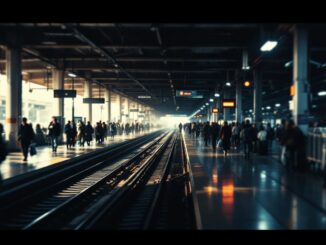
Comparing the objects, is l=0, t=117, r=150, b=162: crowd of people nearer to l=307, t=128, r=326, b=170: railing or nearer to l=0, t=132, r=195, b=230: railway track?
l=0, t=132, r=195, b=230: railway track

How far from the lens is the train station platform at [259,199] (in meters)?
7.13

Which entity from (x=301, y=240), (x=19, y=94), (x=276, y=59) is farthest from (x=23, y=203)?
(x=276, y=59)

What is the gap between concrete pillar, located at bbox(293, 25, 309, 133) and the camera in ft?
45.7

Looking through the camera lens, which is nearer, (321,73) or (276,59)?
(276,59)

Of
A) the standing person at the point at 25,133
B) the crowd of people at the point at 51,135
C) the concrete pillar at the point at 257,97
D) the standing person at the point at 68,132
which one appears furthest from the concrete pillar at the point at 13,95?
the concrete pillar at the point at 257,97

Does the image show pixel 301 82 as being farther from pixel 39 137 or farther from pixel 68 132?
pixel 39 137

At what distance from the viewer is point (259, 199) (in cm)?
938

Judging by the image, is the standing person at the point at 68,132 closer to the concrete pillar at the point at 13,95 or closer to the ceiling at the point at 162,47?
the ceiling at the point at 162,47

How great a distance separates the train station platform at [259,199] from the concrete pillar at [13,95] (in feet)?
37.4

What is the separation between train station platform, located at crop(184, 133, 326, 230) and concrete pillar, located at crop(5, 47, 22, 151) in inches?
448

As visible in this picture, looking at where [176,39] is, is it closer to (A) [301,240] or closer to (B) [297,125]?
(B) [297,125]

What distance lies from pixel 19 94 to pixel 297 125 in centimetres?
1464

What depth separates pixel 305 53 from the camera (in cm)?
1406

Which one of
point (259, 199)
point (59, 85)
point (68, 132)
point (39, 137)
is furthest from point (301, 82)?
point (39, 137)
